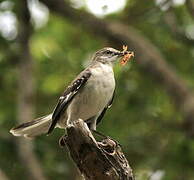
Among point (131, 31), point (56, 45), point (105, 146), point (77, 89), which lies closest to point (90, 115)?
point (77, 89)

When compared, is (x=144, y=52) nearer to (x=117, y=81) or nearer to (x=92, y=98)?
(x=117, y=81)

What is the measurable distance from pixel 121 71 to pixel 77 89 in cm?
412

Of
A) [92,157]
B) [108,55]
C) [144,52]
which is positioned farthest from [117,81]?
[92,157]

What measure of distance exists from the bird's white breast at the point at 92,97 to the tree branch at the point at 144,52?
7.63 feet

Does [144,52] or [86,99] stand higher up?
[144,52]

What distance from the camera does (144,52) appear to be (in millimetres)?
11438

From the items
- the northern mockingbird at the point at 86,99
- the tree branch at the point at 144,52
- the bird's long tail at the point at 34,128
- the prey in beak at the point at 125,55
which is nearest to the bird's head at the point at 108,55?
the prey in beak at the point at 125,55

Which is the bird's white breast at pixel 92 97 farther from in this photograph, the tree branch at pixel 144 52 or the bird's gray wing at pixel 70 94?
the tree branch at pixel 144 52

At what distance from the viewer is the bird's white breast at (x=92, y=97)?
8.00 meters

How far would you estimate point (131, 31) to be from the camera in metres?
12.0

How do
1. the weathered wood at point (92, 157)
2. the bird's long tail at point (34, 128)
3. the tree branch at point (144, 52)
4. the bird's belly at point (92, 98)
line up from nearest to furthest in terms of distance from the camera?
the weathered wood at point (92, 157)
the bird's belly at point (92, 98)
the bird's long tail at point (34, 128)
the tree branch at point (144, 52)

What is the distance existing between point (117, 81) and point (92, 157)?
6003 millimetres

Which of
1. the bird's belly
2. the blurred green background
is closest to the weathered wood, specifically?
the bird's belly

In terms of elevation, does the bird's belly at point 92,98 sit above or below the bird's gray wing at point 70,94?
below
